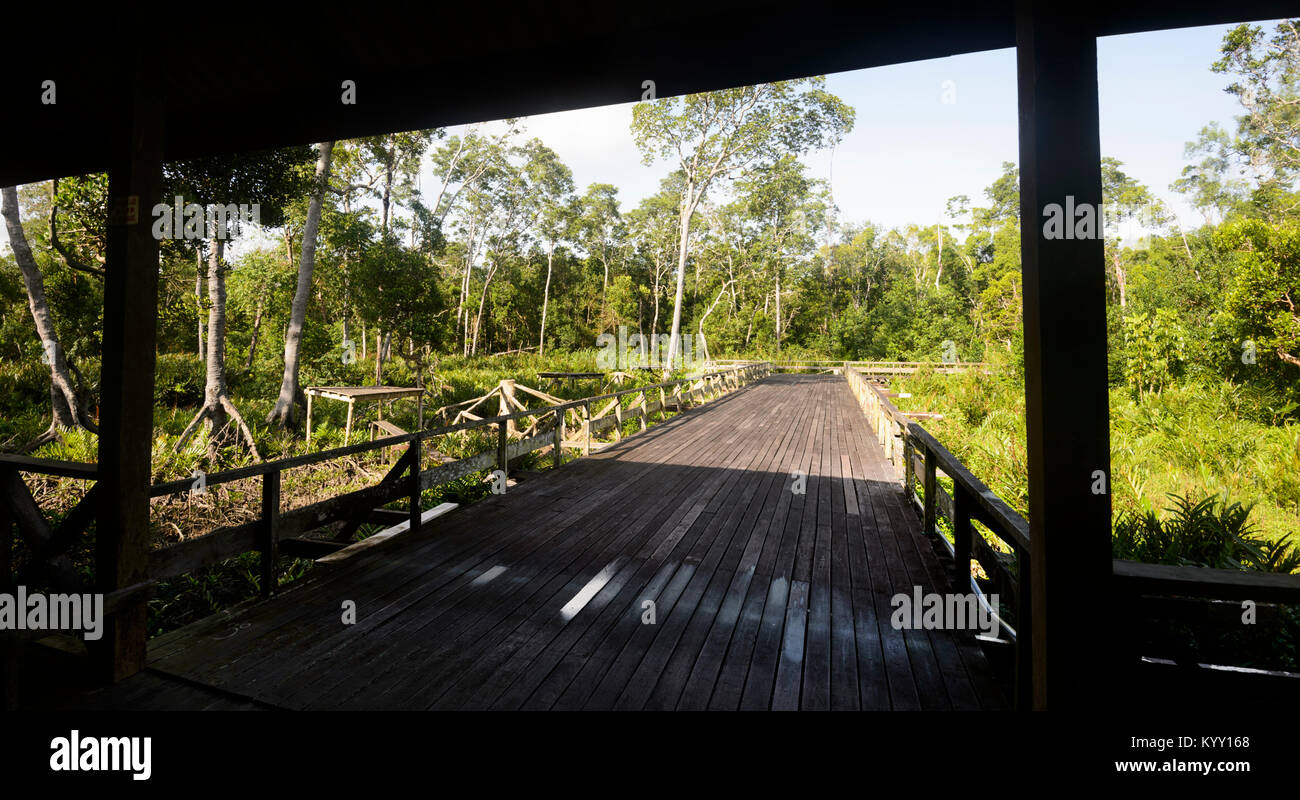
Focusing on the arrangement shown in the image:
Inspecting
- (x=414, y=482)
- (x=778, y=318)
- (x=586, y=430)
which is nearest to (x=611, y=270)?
(x=778, y=318)

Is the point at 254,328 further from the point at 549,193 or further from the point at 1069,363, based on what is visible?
the point at 1069,363

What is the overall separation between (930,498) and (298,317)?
11.5 m

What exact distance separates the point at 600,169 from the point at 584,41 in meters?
37.3

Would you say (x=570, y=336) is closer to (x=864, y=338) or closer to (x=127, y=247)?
(x=864, y=338)

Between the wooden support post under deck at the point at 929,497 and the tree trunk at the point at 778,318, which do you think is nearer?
the wooden support post under deck at the point at 929,497

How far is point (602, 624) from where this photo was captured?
303 cm

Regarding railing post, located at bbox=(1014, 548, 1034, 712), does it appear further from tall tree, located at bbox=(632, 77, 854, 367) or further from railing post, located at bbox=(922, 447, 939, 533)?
tall tree, located at bbox=(632, 77, 854, 367)

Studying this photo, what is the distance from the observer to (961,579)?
11.3ft

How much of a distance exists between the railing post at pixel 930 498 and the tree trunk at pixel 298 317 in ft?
35.0

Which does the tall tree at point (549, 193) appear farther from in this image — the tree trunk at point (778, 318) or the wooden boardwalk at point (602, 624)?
the wooden boardwalk at point (602, 624)

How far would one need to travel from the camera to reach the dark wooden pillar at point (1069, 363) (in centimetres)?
177

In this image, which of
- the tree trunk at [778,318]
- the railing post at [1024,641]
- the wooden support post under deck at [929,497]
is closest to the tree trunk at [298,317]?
the wooden support post under deck at [929,497]

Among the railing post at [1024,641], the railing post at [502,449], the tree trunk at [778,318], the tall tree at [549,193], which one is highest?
the tall tree at [549,193]
